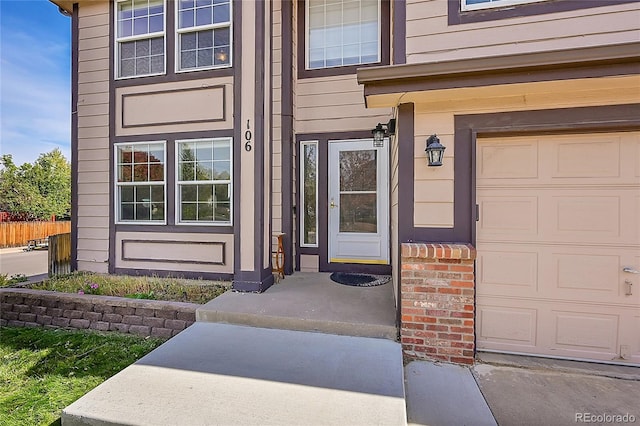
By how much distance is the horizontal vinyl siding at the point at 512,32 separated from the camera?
266 cm

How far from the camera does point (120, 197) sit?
548 centimetres

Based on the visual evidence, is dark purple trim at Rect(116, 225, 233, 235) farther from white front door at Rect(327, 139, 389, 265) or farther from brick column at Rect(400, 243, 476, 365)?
brick column at Rect(400, 243, 476, 365)

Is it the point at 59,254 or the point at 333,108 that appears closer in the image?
the point at 333,108

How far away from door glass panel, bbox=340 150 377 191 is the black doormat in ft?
4.73

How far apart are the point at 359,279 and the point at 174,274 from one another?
321 cm

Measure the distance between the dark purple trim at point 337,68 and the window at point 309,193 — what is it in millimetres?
1226

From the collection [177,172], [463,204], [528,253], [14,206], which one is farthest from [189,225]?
[14,206]

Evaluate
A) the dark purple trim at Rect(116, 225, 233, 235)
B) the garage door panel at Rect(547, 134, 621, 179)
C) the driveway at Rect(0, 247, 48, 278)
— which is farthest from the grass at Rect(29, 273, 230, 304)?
the garage door panel at Rect(547, 134, 621, 179)

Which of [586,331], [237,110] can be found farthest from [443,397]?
[237,110]

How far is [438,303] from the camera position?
2775mm

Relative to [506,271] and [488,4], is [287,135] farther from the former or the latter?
[506,271]

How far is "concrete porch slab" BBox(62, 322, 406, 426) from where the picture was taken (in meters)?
1.86

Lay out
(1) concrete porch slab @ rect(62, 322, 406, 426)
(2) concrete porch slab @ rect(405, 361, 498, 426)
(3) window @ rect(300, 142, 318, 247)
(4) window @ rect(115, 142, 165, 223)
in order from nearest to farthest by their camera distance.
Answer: (1) concrete porch slab @ rect(62, 322, 406, 426)
(2) concrete porch slab @ rect(405, 361, 498, 426)
(3) window @ rect(300, 142, 318, 247)
(4) window @ rect(115, 142, 165, 223)

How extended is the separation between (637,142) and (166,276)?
20.9ft
